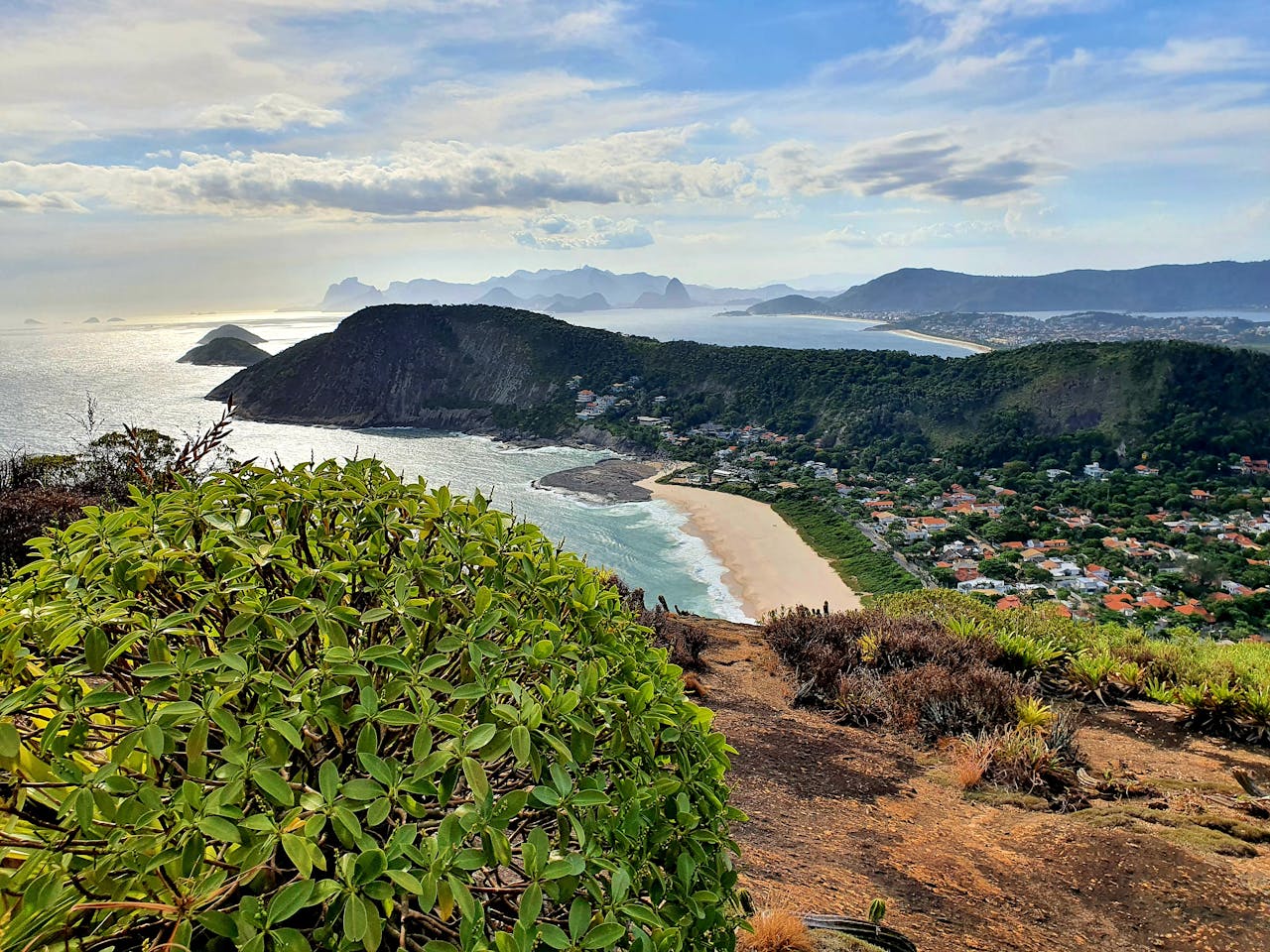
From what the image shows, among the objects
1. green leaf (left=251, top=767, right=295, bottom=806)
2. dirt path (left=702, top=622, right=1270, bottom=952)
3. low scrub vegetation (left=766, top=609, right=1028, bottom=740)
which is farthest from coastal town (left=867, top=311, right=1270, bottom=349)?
green leaf (left=251, top=767, right=295, bottom=806)

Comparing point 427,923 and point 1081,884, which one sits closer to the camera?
point 427,923


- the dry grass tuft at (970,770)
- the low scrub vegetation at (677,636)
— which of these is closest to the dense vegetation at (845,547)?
the low scrub vegetation at (677,636)

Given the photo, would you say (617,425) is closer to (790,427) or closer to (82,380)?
(790,427)

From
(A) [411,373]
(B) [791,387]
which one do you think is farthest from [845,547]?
(A) [411,373]

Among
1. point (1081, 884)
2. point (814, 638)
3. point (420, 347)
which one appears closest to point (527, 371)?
point (420, 347)

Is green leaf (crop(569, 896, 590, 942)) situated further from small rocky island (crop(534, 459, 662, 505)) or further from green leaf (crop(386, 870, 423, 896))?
small rocky island (crop(534, 459, 662, 505))

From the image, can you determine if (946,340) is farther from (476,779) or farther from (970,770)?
(476,779)
